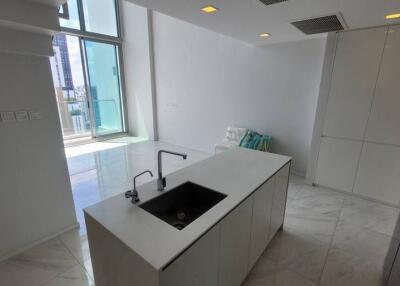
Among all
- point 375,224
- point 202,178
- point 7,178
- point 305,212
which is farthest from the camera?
point 305,212

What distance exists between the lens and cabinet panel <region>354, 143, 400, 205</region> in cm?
277

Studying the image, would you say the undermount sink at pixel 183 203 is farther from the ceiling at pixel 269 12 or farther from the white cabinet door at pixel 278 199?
the ceiling at pixel 269 12

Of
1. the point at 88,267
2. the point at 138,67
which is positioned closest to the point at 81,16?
the point at 138,67

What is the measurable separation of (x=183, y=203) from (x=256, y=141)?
8.79ft

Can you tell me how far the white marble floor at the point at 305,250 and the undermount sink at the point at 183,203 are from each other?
806 mm

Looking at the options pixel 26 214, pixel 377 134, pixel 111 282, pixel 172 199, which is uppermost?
pixel 377 134

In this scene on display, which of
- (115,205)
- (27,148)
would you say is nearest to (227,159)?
(115,205)

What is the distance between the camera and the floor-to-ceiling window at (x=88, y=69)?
5406mm

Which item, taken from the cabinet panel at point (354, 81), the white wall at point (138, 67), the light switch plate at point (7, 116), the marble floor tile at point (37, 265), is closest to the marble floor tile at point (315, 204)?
the cabinet panel at point (354, 81)

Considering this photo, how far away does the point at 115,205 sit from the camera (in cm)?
128

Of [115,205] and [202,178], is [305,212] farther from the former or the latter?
[115,205]

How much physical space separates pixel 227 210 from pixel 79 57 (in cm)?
623

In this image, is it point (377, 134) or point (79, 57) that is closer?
point (377, 134)

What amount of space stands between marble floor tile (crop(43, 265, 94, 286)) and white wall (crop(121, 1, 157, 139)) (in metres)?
4.56
